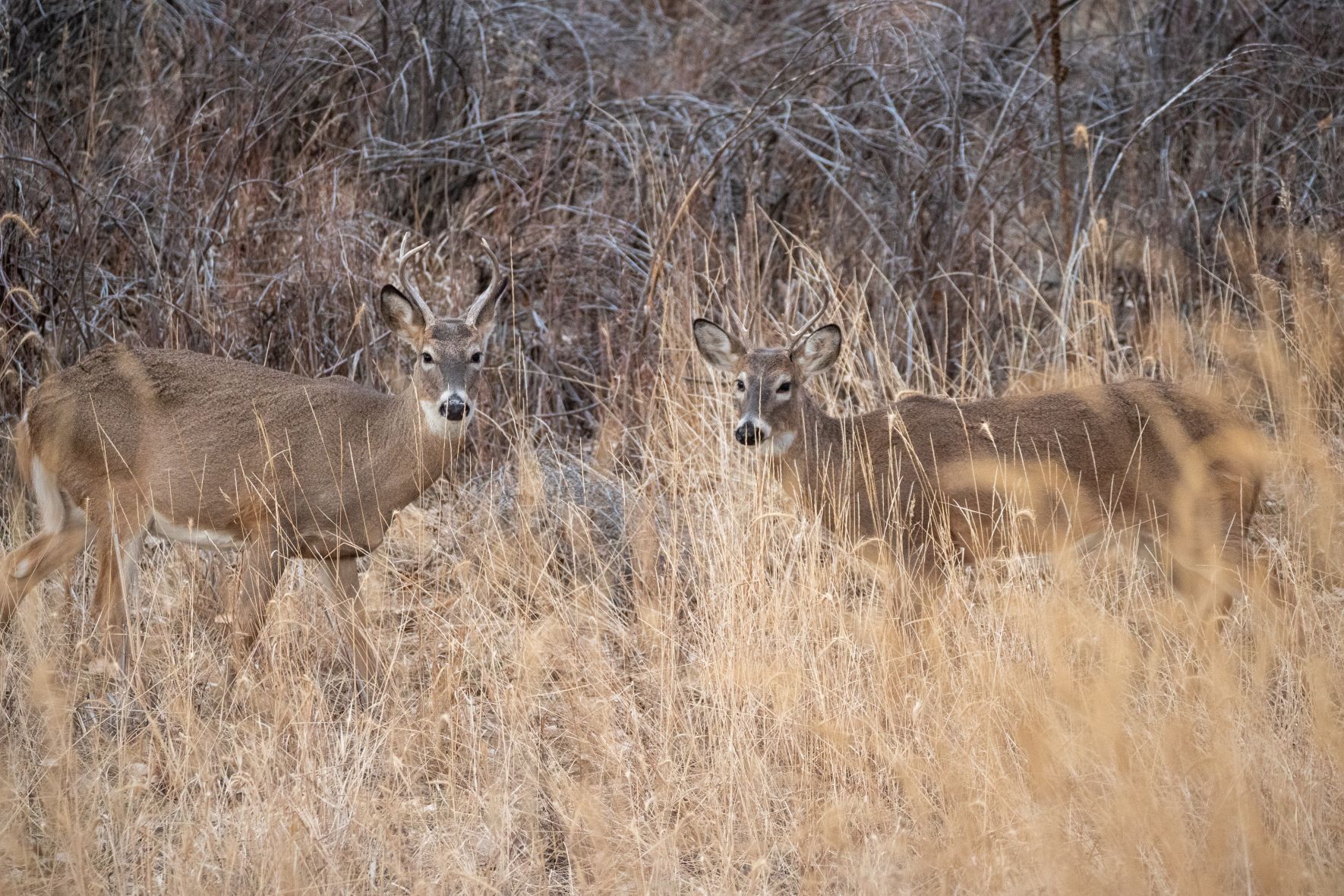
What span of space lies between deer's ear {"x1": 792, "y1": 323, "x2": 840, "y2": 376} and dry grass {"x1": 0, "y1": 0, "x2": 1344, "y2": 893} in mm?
474

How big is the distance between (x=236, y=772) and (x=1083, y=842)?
2512mm

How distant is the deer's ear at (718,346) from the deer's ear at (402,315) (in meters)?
1.17

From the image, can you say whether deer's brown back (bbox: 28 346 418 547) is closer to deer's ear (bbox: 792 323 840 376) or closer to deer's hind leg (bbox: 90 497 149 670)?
deer's hind leg (bbox: 90 497 149 670)

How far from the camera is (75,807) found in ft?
13.3

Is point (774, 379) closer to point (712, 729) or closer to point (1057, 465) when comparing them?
point (1057, 465)

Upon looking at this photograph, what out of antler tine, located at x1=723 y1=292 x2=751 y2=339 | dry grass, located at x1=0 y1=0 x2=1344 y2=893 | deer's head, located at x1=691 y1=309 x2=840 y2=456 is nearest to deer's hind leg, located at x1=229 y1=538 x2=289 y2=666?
dry grass, located at x1=0 y1=0 x2=1344 y2=893

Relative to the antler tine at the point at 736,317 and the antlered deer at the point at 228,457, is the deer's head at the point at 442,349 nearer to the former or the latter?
the antlered deer at the point at 228,457

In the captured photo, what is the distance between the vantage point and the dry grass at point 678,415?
3930 mm

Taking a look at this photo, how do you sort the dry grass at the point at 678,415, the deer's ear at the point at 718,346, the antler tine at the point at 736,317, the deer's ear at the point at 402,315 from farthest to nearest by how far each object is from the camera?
the antler tine at the point at 736,317 → the deer's ear at the point at 718,346 → the deer's ear at the point at 402,315 → the dry grass at the point at 678,415

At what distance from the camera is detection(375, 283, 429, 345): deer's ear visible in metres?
5.80

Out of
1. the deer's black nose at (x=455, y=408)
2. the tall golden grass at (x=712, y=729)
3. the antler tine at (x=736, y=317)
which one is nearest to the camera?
the tall golden grass at (x=712, y=729)

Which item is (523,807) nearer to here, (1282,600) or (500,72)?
(1282,600)

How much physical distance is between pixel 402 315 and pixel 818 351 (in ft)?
5.88

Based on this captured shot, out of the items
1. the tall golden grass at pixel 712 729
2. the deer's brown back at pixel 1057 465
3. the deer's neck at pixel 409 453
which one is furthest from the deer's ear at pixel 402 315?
the deer's brown back at pixel 1057 465
